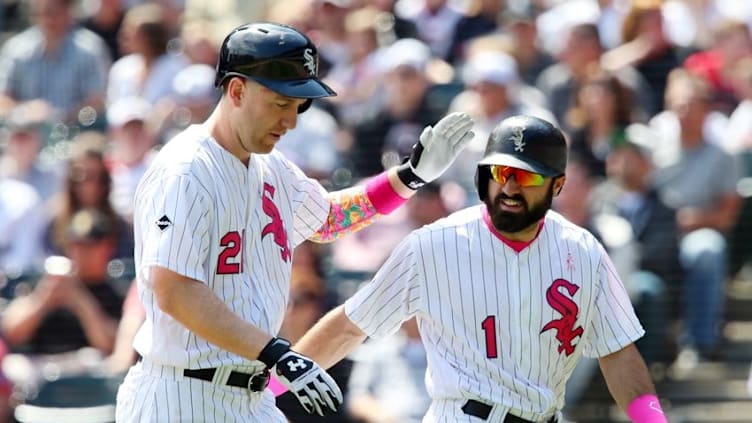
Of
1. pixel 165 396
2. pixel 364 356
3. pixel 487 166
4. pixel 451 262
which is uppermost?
pixel 487 166

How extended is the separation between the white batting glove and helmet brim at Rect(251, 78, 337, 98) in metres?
0.66

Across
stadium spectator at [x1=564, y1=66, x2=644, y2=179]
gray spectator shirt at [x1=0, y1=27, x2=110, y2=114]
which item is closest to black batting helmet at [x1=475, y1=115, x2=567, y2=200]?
stadium spectator at [x1=564, y1=66, x2=644, y2=179]

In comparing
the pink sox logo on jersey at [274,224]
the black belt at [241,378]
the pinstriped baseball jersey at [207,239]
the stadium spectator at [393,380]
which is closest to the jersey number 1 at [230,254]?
the pinstriped baseball jersey at [207,239]

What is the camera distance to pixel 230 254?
4.34 meters

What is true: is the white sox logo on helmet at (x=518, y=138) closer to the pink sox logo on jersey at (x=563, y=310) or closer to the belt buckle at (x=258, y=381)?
the pink sox logo on jersey at (x=563, y=310)

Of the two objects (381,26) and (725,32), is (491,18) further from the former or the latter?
(725,32)

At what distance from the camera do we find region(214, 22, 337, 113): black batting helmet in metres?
4.33

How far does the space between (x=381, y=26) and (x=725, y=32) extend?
2.13 metres

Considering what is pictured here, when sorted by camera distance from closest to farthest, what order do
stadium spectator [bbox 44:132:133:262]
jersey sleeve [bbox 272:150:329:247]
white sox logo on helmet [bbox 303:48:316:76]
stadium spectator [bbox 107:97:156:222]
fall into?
1. white sox logo on helmet [bbox 303:48:316:76]
2. jersey sleeve [bbox 272:150:329:247]
3. stadium spectator [bbox 44:132:133:262]
4. stadium spectator [bbox 107:97:156:222]

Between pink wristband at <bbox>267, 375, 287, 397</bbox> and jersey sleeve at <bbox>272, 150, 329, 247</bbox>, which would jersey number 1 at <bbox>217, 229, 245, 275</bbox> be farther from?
pink wristband at <bbox>267, 375, 287, 397</bbox>

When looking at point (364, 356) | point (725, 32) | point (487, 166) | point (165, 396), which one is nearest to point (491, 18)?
point (725, 32)

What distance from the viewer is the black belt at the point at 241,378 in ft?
14.2

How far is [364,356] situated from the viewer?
24.6ft

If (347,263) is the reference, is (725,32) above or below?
above
